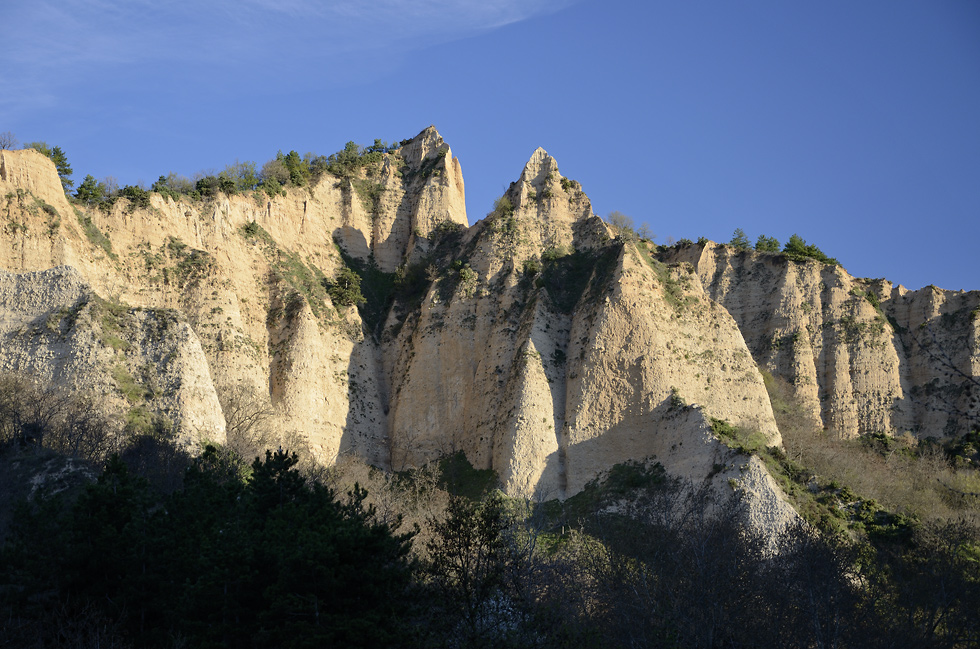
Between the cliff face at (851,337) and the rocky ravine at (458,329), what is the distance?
0.48 ft

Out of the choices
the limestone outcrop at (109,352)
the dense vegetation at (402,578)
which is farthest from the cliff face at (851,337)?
the limestone outcrop at (109,352)

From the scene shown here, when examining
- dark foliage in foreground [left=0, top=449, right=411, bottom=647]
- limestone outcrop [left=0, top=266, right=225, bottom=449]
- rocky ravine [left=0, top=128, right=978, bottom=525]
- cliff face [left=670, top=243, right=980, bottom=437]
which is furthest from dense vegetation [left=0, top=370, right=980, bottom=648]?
cliff face [left=670, top=243, right=980, bottom=437]

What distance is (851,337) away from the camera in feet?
198

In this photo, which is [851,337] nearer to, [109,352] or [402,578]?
[402,578]

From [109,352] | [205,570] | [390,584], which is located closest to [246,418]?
[109,352]

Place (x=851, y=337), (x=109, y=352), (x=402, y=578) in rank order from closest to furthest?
(x=402, y=578) → (x=109, y=352) → (x=851, y=337)

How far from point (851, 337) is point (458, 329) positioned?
24.9m

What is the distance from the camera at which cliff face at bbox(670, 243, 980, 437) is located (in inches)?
2260

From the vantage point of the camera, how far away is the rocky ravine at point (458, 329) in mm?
47375

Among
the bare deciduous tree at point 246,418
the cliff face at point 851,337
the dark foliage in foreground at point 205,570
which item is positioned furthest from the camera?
the cliff face at point 851,337

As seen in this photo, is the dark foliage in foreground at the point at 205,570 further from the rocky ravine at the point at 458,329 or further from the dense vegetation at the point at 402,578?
the rocky ravine at the point at 458,329

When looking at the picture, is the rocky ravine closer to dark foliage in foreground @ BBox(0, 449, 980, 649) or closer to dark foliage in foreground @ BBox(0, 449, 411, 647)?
dark foliage in foreground @ BBox(0, 449, 980, 649)

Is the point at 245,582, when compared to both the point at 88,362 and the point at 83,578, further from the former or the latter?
the point at 88,362

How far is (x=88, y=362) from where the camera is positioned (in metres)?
45.0
